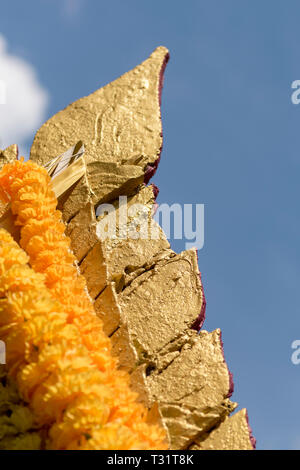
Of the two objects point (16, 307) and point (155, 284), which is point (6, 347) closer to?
point (16, 307)

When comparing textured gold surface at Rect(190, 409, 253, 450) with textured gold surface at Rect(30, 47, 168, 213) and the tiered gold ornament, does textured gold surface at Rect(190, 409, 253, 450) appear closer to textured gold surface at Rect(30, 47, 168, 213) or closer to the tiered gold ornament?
the tiered gold ornament

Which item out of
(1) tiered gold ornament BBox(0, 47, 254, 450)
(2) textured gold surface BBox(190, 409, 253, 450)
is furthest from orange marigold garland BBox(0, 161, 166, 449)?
Answer: (2) textured gold surface BBox(190, 409, 253, 450)

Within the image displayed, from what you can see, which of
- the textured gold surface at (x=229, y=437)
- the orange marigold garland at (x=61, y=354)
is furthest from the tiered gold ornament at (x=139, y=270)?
the orange marigold garland at (x=61, y=354)

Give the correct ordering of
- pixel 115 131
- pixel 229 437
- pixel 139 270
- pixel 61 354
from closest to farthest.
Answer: pixel 61 354 → pixel 229 437 → pixel 139 270 → pixel 115 131

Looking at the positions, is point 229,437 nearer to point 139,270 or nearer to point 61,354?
point 61,354

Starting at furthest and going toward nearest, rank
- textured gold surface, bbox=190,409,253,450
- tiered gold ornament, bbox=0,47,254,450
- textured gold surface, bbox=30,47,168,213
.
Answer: textured gold surface, bbox=30,47,168,213 < tiered gold ornament, bbox=0,47,254,450 < textured gold surface, bbox=190,409,253,450

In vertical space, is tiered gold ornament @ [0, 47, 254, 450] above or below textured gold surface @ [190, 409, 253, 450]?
above

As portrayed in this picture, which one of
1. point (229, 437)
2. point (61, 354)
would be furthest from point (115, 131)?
point (229, 437)
